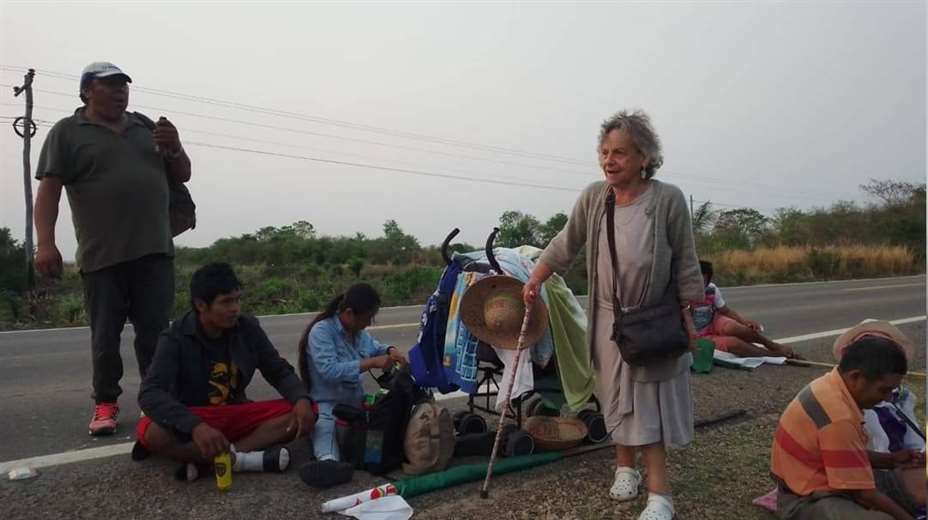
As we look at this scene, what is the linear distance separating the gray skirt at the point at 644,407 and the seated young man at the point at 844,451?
45 centimetres

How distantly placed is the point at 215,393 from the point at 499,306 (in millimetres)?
1707

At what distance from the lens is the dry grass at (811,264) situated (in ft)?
78.5

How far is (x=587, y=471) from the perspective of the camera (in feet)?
12.6

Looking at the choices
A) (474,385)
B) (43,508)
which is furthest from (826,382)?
(43,508)

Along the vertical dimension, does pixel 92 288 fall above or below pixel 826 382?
above

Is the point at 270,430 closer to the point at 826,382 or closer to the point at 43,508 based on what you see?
the point at 43,508

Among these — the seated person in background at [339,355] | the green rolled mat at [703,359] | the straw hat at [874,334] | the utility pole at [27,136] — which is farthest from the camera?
the utility pole at [27,136]

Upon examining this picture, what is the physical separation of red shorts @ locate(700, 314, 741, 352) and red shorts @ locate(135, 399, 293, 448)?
482cm

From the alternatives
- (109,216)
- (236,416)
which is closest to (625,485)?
(236,416)

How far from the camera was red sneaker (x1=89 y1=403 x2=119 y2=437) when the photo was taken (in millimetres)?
4445

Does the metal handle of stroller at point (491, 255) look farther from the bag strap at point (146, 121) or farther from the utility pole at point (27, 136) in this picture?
the utility pole at point (27, 136)

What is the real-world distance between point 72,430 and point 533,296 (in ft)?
11.0

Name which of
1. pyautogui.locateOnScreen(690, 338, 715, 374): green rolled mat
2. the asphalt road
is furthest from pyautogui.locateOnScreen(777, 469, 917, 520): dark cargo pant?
pyautogui.locateOnScreen(690, 338, 715, 374): green rolled mat

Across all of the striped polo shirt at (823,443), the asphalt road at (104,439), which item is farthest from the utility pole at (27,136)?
the striped polo shirt at (823,443)
